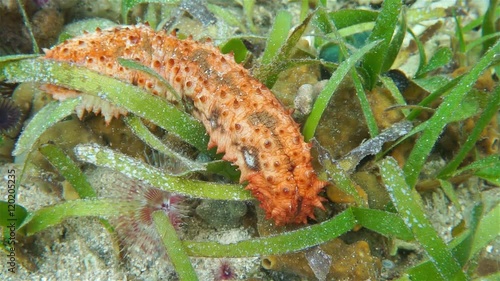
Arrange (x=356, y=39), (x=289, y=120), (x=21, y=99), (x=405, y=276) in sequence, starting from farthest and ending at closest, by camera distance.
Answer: (x=356, y=39) → (x=21, y=99) → (x=289, y=120) → (x=405, y=276)

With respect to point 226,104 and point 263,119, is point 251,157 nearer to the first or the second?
point 263,119

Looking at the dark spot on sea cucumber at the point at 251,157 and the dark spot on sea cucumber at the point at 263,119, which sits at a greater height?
the dark spot on sea cucumber at the point at 263,119

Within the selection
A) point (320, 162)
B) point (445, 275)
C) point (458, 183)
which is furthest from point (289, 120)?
point (458, 183)

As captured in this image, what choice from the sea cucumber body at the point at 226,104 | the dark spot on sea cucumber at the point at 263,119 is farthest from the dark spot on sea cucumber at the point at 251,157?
the dark spot on sea cucumber at the point at 263,119

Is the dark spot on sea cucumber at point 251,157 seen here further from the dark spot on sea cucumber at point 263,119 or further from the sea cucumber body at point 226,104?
the dark spot on sea cucumber at point 263,119

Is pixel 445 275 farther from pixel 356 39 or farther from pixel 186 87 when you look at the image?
pixel 356 39

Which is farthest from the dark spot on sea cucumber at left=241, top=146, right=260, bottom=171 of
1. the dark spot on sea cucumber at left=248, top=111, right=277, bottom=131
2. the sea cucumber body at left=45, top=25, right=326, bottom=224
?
the dark spot on sea cucumber at left=248, top=111, right=277, bottom=131

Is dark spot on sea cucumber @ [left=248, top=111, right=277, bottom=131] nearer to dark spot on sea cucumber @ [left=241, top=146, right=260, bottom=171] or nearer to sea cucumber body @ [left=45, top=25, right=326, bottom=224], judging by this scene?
sea cucumber body @ [left=45, top=25, right=326, bottom=224]

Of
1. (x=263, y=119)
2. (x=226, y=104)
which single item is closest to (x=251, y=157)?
(x=263, y=119)
